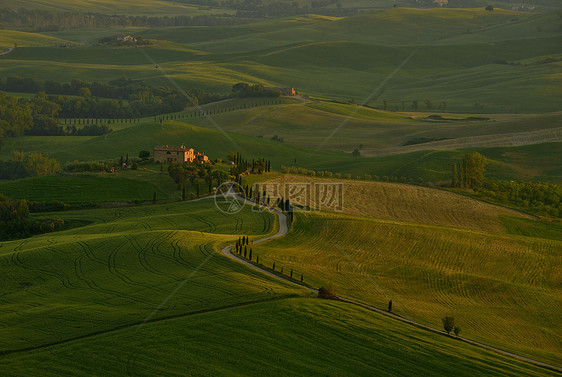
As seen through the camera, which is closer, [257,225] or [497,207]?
[257,225]

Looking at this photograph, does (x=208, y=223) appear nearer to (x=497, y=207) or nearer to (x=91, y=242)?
(x=91, y=242)

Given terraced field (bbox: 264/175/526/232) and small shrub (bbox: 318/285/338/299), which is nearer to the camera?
small shrub (bbox: 318/285/338/299)

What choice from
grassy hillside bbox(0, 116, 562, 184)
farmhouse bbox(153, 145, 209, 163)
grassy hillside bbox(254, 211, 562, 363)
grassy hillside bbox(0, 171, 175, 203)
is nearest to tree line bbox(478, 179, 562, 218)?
grassy hillside bbox(0, 116, 562, 184)

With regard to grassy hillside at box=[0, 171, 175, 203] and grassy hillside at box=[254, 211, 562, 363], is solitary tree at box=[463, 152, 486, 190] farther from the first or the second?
grassy hillside at box=[0, 171, 175, 203]

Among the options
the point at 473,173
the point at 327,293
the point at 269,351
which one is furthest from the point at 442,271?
the point at 473,173

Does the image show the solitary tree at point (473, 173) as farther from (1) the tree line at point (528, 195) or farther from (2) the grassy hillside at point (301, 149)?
(2) the grassy hillside at point (301, 149)

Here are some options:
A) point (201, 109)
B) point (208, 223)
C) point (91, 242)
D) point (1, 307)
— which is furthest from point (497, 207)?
point (201, 109)
